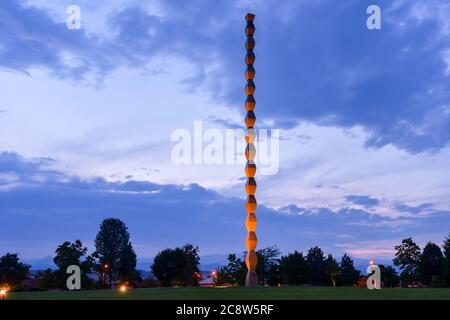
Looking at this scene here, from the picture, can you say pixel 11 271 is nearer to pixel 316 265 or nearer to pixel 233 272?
pixel 233 272

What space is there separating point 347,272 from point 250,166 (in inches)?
1464

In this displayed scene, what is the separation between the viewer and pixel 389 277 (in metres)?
58.6

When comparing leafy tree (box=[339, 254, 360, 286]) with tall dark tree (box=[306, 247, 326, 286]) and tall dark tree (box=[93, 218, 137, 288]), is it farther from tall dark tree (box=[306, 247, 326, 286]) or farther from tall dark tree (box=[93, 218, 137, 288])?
tall dark tree (box=[93, 218, 137, 288])

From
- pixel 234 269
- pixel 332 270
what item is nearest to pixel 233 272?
pixel 234 269

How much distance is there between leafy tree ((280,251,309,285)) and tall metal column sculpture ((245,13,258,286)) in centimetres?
2515

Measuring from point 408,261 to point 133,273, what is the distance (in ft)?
123

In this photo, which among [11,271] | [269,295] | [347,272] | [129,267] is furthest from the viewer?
[129,267]

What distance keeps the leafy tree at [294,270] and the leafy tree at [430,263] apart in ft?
56.2

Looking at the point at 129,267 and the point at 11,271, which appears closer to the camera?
the point at 11,271

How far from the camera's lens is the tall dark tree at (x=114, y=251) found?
251 ft

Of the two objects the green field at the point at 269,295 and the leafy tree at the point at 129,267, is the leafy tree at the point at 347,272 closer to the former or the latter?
the leafy tree at the point at 129,267

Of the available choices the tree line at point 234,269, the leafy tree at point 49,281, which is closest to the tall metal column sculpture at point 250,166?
the tree line at point 234,269

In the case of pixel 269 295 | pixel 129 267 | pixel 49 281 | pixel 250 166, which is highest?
pixel 250 166
